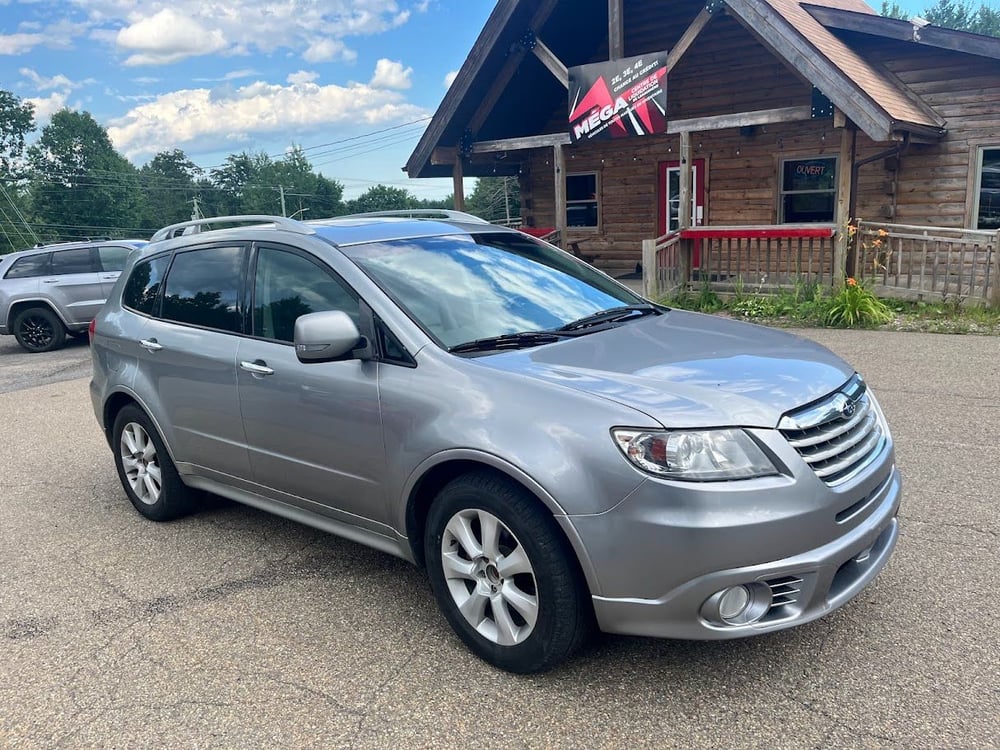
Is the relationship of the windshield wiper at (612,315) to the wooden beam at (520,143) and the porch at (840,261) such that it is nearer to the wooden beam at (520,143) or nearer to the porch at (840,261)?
the porch at (840,261)

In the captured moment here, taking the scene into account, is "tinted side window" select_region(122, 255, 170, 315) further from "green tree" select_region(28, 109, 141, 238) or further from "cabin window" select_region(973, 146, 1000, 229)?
"green tree" select_region(28, 109, 141, 238)

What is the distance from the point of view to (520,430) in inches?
113

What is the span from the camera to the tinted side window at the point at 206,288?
4.23 meters

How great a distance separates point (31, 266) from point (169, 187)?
9747 centimetres

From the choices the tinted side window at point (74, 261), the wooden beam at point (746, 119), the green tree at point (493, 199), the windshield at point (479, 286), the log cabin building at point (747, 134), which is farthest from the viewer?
the green tree at point (493, 199)

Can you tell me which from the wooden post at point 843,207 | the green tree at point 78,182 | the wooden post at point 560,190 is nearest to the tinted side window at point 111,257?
the wooden post at point 560,190

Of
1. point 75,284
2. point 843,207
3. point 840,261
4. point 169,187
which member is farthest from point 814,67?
point 169,187

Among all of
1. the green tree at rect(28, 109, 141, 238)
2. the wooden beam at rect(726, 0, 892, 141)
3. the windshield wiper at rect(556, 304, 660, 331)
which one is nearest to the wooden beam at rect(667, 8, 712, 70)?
the wooden beam at rect(726, 0, 892, 141)

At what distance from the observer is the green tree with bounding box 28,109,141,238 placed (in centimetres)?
7156

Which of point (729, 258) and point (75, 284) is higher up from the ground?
point (75, 284)

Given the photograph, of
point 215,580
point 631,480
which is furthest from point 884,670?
point 215,580

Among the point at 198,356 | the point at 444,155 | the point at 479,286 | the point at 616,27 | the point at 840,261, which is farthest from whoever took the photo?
the point at 444,155

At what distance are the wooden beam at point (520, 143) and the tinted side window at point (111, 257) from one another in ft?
22.7

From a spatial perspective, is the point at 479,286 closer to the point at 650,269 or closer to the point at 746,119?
the point at 650,269
